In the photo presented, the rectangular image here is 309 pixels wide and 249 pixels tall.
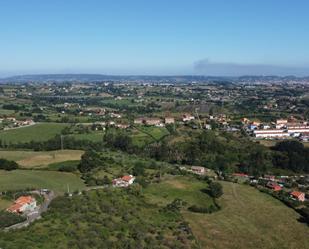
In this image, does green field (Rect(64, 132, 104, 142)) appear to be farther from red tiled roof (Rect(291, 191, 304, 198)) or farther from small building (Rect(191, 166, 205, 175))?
red tiled roof (Rect(291, 191, 304, 198))

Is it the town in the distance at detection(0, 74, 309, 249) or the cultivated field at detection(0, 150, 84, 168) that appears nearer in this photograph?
the town in the distance at detection(0, 74, 309, 249)

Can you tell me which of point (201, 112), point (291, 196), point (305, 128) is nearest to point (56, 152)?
point (291, 196)

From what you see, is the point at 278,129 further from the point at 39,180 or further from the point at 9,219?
the point at 9,219

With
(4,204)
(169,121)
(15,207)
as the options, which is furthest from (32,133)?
(15,207)

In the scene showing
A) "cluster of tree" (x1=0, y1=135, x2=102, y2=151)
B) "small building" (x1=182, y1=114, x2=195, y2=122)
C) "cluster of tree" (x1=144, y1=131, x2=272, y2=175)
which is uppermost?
"cluster of tree" (x1=0, y1=135, x2=102, y2=151)

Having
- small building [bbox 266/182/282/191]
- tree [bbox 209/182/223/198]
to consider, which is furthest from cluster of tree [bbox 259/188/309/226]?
tree [bbox 209/182/223/198]

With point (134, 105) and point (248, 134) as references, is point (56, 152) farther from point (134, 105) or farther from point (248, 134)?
point (134, 105)
